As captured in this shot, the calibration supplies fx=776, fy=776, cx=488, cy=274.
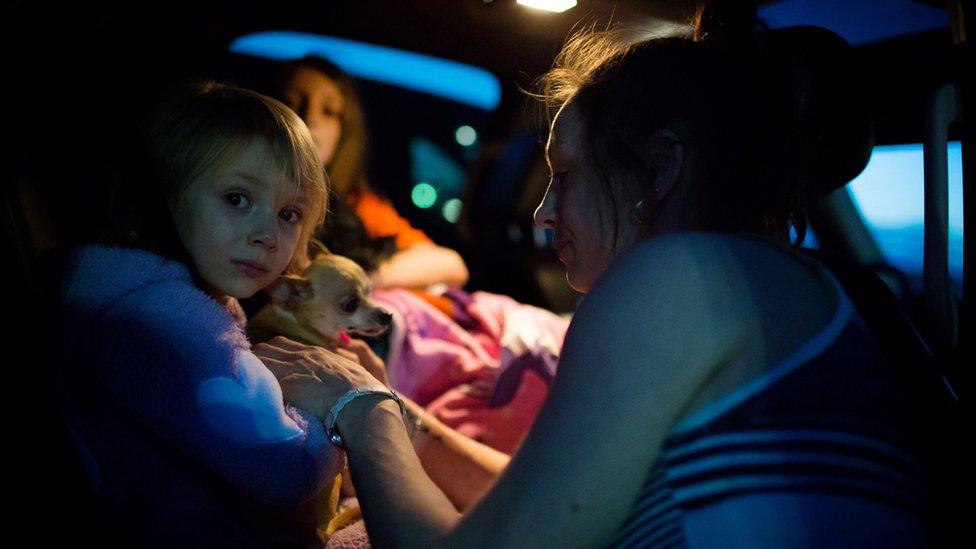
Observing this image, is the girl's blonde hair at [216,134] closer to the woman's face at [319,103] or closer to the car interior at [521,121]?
the car interior at [521,121]

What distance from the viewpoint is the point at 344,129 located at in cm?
218

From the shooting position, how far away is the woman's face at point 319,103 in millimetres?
1960

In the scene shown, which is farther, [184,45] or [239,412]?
[184,45]

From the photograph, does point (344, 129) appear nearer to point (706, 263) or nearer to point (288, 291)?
point (288, 291)

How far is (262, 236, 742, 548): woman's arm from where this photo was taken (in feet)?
2.36

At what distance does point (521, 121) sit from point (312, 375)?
179 cm

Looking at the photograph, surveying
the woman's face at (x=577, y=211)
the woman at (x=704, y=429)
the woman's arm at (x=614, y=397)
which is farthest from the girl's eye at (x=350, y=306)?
the woman's arm at (x=614, y=397)

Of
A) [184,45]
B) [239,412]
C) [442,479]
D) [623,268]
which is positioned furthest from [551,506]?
[184,45]

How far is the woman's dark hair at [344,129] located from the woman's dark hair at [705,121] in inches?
44.9

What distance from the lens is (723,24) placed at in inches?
42.5

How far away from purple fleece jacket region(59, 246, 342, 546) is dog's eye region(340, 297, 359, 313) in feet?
1.49

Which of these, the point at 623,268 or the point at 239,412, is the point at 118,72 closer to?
the point at 239,412

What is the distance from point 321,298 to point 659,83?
2.53ft

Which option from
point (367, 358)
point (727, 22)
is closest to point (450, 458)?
point (367, 358)
